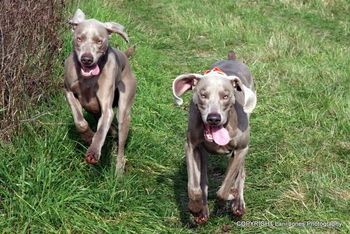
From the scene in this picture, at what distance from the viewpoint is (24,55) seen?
188 inches

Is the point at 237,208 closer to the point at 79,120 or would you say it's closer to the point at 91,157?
the point at 91,157

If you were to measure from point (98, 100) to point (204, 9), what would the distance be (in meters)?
6.99

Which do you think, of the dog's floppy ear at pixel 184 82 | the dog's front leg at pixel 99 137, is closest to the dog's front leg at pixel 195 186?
the dog's floppy ear at pixel 184 82

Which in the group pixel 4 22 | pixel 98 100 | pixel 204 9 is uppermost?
pixel 4 22

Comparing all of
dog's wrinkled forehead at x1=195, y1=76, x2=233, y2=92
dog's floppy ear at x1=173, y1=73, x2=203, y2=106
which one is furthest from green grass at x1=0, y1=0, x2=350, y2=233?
dog's wrinkled forehead at x1=195, y1=76, x2=233, y2=92

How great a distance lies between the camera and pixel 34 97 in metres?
4.89

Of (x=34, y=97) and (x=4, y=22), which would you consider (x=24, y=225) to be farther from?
(x=4, y=22)

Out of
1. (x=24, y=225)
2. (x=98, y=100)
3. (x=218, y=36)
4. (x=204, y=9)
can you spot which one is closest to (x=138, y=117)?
(x=98, y=100)

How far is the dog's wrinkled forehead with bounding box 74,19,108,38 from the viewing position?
178 inches

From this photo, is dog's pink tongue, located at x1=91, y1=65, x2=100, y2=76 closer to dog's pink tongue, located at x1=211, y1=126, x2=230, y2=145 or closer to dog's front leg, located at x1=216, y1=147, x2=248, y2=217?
dog's pink tongue, located at x1=211, y1=126, x2=230, y2=145

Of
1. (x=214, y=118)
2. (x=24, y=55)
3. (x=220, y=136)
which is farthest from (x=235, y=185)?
(x=24, y=55)

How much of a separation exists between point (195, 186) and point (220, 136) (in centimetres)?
39

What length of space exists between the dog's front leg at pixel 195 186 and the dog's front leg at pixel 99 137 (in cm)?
63

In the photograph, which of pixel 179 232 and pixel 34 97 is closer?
pixel 179 232
